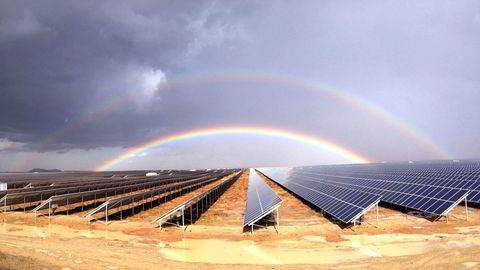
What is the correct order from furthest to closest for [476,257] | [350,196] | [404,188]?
[404,188] → [350,196] → [476,257]

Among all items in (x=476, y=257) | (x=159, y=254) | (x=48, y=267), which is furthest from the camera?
(x=159, y=254)

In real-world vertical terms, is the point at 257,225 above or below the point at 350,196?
below

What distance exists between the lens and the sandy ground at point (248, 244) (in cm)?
1168

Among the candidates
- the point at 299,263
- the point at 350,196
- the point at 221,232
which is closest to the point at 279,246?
the point at 299,263

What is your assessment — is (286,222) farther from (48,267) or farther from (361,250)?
(48,267)

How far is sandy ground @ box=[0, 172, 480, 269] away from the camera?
1168 cm

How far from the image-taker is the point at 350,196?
21469 mm

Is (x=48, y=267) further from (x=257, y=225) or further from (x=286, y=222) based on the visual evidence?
(x=286, y=222)

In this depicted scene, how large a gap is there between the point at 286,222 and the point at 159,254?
409 inches

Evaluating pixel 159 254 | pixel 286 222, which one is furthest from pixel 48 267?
pixel 286 222

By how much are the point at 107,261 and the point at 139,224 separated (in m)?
10.7

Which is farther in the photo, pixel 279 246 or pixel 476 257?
pixel 279 246

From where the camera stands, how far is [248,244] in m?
15.7

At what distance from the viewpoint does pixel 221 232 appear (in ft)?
62.0
